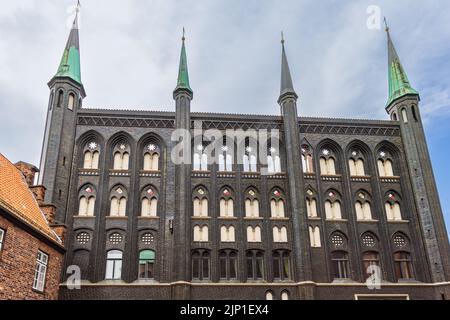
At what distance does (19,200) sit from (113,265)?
1040 cm

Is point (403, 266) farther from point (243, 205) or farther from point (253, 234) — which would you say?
point (243, 205)

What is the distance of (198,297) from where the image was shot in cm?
3189

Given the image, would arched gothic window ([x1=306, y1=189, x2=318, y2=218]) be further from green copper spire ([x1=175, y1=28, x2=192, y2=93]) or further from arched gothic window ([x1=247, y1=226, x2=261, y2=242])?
green copper spire ([x1=175, y1=28, x2=192, y2=93])

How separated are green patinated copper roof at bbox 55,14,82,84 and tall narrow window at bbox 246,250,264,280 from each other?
19.8 metres

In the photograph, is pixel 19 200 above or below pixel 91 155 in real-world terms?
below

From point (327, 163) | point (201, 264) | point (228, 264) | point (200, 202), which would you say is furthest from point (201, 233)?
point (327, 163)

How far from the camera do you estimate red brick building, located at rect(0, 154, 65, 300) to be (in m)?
20.2

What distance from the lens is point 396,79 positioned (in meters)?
41.3

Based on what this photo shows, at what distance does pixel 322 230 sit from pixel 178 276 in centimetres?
1150

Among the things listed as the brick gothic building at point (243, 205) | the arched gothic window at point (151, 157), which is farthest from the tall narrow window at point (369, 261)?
the arched gothic window at point (151, 157)

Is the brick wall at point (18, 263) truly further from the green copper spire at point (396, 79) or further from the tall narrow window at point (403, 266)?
the green copper spire at point (396, 79)

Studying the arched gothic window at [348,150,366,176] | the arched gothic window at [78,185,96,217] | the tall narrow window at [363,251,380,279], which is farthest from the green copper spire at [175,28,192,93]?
the tall narrow window at [363,251,380,279]
